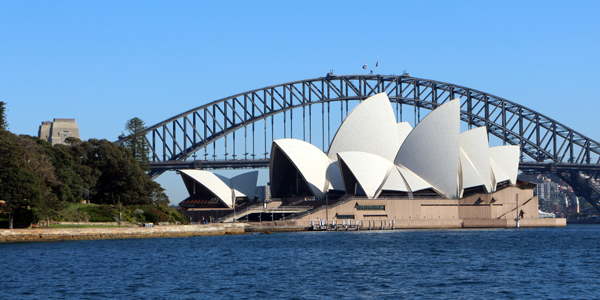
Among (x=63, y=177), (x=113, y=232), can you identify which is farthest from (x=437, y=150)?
(x=63, y=177)

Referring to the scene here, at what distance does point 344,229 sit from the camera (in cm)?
8331

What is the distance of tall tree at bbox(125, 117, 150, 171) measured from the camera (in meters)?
106

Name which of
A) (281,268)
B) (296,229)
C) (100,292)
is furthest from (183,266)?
(296,229)

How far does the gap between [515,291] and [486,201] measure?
6325 centimetres

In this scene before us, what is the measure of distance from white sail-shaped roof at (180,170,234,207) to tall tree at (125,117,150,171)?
8.22 metres

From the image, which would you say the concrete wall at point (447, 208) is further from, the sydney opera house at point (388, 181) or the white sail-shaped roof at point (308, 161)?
the white sail-shaped roof at point (308, 161)

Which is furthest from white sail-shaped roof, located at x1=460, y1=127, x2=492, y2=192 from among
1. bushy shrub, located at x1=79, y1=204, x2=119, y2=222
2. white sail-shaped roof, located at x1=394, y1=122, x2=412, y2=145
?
bushy shrub, located at x1=79, y1=204, x2=119, y2=222

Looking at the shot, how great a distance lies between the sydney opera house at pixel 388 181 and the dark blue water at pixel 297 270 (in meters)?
29.0

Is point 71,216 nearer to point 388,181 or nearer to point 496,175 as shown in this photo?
point 388,181

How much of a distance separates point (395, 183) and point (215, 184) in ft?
86.7

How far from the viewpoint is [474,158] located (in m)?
92.4

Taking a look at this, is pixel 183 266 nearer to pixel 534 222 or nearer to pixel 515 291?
pixel 515 291

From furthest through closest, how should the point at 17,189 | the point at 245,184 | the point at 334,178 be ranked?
1. the point at 245,184
2. the point at 334,178
3. the point at 17,189

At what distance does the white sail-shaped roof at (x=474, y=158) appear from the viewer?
3615 inches
